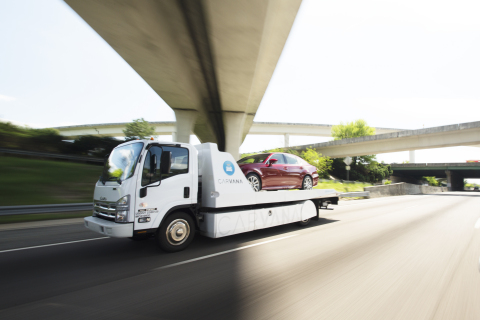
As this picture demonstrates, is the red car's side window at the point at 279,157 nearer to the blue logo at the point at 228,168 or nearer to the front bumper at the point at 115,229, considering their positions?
the blue logo at the point at 228,168

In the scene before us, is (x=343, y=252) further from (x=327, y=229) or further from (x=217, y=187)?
(x=217, y=187)

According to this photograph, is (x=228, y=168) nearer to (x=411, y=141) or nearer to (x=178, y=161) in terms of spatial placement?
(x=178, y=161)

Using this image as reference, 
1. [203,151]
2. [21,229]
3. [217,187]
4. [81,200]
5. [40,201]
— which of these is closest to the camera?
[217,187]

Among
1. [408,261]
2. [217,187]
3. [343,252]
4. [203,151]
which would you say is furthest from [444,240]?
[203,151]

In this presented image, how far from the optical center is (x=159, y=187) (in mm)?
4879

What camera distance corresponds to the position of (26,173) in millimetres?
11531

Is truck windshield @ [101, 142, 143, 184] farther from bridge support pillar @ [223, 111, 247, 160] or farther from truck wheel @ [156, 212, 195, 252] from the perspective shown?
bridge support pillar @ [223, 111, 247, 160]

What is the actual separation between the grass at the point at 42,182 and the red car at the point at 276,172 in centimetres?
840

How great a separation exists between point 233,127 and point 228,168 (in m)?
15.1

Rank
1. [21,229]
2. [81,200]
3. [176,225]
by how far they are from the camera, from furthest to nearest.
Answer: [81,200] → [21,229] → [176,225]

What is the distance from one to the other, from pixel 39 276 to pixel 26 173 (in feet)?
33.6

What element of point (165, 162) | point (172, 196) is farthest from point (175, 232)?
point (165, 162)

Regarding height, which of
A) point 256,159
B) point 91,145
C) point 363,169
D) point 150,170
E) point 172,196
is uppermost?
point 91,145

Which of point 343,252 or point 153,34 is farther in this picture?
point 153,34
